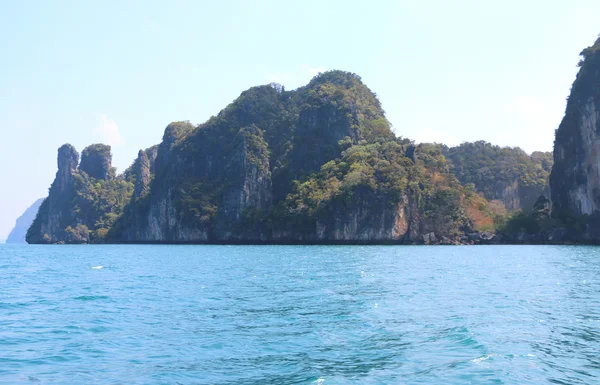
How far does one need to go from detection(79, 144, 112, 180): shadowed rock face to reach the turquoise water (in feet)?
455

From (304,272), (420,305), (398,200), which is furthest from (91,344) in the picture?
(398,200)

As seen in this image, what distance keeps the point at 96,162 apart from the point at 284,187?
246 ft

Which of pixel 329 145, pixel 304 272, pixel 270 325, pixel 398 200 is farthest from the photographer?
pixel 329 145

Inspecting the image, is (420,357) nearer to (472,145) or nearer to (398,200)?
(398,200)

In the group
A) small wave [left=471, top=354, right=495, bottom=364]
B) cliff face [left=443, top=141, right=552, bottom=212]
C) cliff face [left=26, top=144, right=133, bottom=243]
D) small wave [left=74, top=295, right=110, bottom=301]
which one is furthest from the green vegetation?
small wave [left=471, top=354, right=495, bottom=364]

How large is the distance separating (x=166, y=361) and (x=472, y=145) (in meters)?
122

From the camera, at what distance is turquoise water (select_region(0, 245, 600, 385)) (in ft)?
37.0

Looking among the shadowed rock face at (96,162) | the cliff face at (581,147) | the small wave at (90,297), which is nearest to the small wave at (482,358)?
the small wave at (90,297)

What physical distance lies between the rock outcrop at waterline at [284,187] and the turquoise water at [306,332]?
200ft

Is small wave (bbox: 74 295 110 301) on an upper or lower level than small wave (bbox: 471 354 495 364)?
upper

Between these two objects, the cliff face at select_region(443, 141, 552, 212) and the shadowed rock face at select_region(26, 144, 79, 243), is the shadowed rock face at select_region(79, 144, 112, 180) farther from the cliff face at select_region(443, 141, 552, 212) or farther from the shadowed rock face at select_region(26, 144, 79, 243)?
the cliff face at select_region(443, 141, 552, 212)

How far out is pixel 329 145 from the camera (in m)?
107

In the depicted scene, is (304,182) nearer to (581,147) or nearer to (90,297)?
(581,147)

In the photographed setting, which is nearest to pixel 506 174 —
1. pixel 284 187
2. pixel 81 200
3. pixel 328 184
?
pixel 328 184
